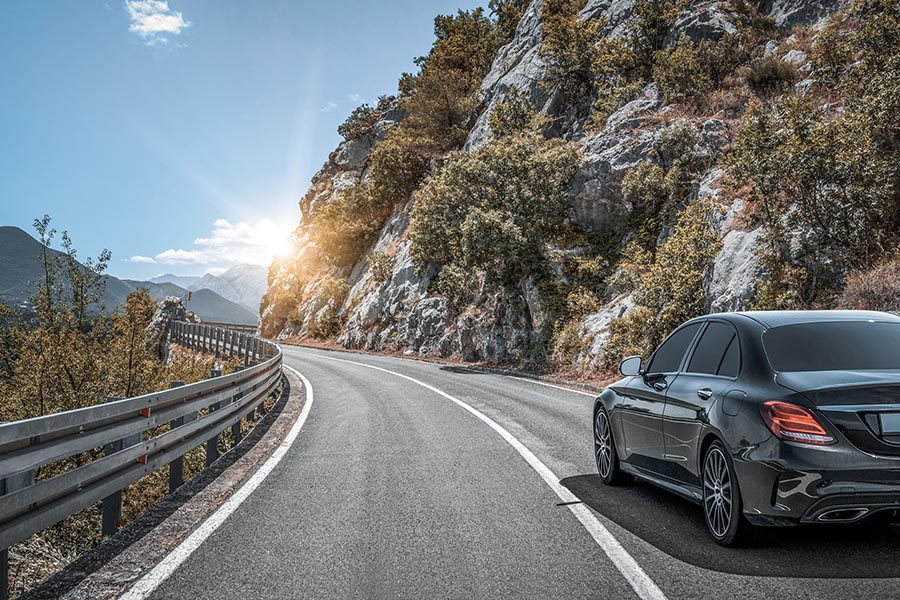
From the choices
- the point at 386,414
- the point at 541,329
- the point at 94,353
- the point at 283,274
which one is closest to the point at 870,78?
the point at 541,329

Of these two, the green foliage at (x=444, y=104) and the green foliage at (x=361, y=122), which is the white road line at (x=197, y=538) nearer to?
the green foliage at (x=444, y=104)

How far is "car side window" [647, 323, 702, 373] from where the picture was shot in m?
5.38

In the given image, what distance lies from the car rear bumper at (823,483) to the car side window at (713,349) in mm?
901

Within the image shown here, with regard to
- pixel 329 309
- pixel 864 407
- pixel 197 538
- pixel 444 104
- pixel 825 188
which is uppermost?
pixel 444 104

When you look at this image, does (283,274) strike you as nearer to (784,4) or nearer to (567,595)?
(784,4)

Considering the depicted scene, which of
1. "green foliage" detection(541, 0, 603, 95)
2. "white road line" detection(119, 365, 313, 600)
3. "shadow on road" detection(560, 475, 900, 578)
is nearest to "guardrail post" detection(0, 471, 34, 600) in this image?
"white road line" detection(119, 365, 313, 600)

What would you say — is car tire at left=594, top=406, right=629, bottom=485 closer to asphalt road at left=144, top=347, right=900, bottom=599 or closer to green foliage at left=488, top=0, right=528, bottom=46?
asphalt road at left=144, top=347, right=900, bottom=599

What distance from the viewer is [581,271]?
74.9ft

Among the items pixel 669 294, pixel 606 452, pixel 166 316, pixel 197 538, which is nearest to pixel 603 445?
pixel 606 452

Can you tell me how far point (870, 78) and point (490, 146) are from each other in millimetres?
14445

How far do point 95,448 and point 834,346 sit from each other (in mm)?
5821

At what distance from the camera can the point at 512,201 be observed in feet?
81.3

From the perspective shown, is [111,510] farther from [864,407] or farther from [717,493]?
[864,407]

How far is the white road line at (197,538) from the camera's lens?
373 centimetres
